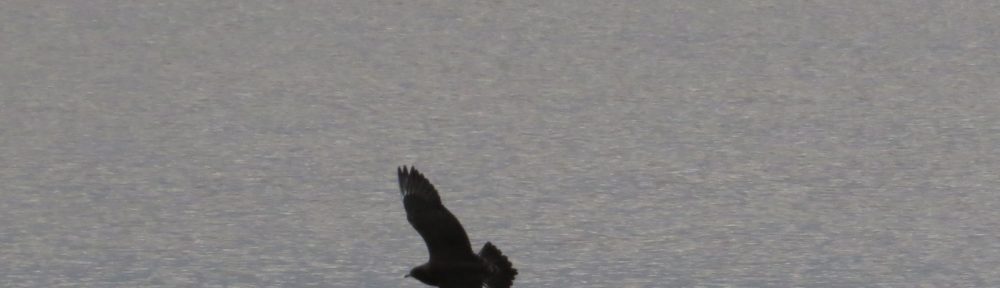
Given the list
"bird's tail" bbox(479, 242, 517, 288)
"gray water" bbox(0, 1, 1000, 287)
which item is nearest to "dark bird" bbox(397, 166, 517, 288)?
"bird's tail" bbox(479, 242, 517, 288)

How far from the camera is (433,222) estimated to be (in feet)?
30.3

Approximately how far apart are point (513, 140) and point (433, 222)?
3.75 m

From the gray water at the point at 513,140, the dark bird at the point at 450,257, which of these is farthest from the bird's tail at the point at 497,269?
the gray water at the point at 513,140

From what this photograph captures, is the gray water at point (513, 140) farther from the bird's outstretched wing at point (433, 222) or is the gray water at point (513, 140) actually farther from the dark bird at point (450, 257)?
the dark bird at point (450, 257)

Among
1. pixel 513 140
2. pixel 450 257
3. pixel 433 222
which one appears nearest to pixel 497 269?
pixel 450 257

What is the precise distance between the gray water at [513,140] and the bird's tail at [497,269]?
1.02 meters

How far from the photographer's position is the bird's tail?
343 inches

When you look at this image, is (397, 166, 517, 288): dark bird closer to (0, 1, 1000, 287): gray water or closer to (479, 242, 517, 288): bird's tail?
(479, 242, 517, 288): bird's tail

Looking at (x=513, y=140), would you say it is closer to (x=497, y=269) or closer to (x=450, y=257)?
(x=450, y=257)

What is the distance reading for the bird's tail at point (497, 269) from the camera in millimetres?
8711

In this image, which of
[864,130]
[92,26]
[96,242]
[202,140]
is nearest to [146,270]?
[96,242]

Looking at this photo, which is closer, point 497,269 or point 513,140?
point 497,269

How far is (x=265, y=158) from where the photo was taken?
1242 cm

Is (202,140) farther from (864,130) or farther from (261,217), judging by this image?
(864,130)
